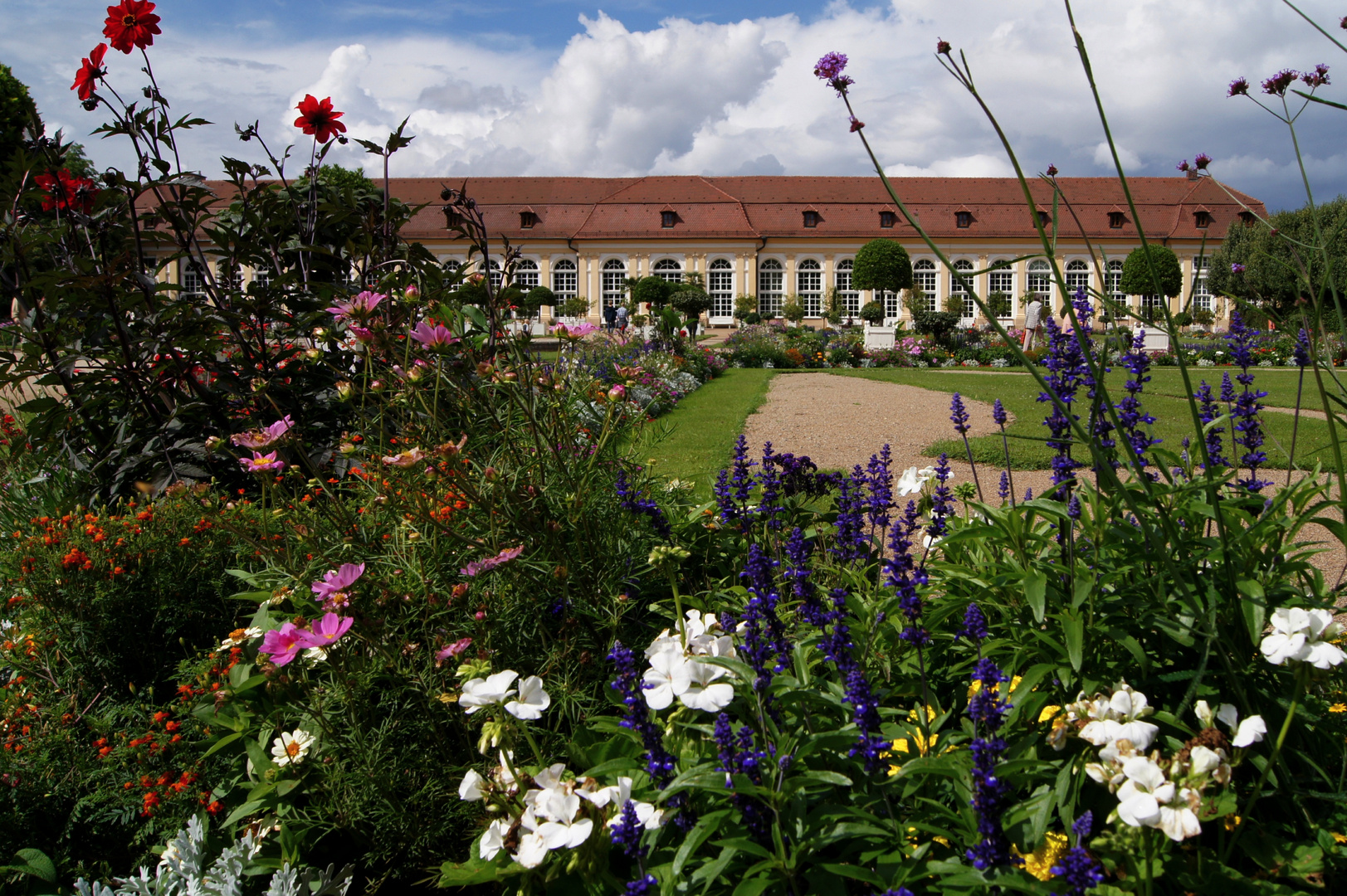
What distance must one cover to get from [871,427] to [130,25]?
567 centimetres

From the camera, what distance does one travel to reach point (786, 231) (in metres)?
37.3

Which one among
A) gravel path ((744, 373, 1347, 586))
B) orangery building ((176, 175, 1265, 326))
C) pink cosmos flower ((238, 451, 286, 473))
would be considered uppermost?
orangery building ((176, 175, 1265, 326))

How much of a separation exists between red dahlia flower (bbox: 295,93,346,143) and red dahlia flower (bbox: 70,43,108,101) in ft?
2.03

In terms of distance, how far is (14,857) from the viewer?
1.56 m

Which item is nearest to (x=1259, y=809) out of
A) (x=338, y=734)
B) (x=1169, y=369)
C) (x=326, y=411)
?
(x=338, y=734)

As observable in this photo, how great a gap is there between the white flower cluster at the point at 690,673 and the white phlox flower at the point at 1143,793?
49 centimetres

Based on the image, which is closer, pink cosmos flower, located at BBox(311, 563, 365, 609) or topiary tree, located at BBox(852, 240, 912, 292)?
pink cosmos flower, located at BBox(311, 563, 365, 609)

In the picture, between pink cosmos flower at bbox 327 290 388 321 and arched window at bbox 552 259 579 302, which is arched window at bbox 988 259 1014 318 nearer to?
arched window at bbox 552 259 579 302

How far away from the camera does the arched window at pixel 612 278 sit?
37.1 meters

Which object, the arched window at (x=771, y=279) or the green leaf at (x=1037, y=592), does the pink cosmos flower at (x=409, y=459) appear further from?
the arched window at (x=771, y=279)

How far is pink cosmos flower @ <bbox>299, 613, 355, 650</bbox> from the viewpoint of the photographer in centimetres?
130

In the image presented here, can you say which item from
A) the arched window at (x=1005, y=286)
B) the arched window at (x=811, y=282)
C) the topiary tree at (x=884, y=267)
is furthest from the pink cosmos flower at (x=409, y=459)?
the arched window at (x=1005, y=286)

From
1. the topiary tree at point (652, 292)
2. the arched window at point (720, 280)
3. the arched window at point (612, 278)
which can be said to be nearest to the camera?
the topiary tree at point (652, 292)

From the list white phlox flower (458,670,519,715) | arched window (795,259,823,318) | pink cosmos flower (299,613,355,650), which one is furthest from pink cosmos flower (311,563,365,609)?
arched window (795,259,823,318)
